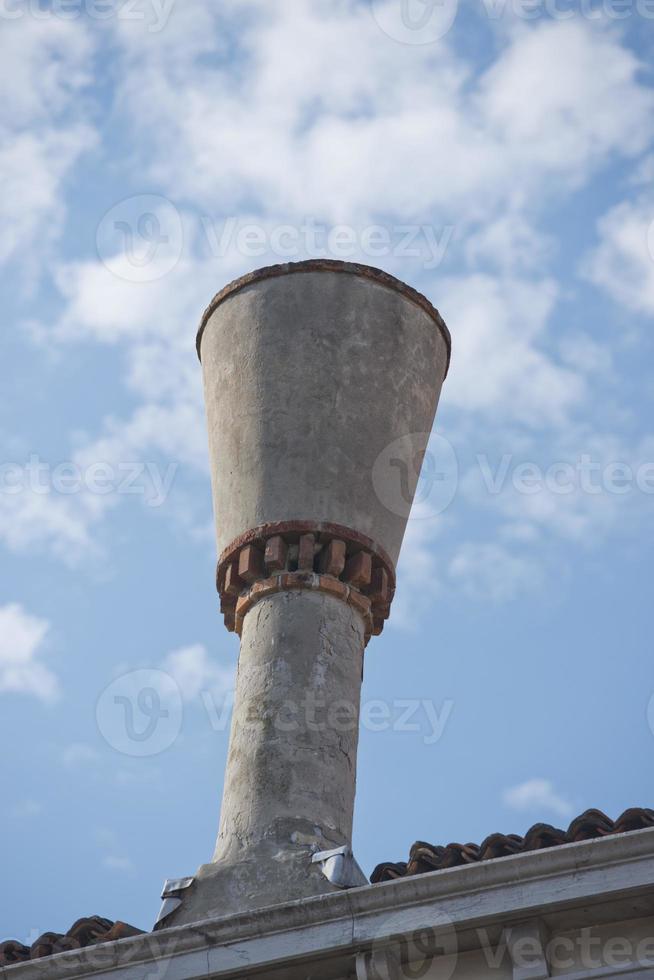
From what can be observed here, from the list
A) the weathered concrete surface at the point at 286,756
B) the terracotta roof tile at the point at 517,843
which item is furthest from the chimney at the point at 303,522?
the terracotta roof tile at the point at 517,843

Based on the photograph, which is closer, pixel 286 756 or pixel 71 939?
pixel 71 939

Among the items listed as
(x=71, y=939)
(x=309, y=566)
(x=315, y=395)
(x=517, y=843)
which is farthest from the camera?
(x=315, y=395)

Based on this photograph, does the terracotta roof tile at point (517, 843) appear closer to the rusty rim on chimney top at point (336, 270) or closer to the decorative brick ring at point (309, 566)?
the decorative brick ring at point (309, 566)

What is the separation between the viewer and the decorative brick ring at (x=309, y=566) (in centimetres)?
1111

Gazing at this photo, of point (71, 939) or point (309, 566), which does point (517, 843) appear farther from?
point (309, 566)

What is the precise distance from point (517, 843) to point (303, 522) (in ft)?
11.1

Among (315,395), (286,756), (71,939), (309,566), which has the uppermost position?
(315,395)

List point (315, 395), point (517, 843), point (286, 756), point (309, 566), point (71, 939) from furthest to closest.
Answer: point (315, 395) < point (309, 566) < point (286, 756) < point (71, 939) < point (517, 843)

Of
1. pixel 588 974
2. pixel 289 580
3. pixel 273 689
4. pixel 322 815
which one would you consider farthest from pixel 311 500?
pixel 588 974

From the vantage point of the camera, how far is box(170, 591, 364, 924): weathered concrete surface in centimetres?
973

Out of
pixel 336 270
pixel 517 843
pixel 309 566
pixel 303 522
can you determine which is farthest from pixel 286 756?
pixel 336 270

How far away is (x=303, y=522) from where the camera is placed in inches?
441

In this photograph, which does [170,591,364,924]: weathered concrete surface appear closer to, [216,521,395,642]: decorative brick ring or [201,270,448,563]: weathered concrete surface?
[216,521,395,642]: decorative brick ring

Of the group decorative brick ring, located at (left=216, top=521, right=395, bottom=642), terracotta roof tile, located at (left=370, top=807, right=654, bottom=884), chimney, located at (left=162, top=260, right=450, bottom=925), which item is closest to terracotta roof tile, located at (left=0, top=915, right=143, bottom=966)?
chimney, located at (left=162, top=260, right=450, bottom=925)
